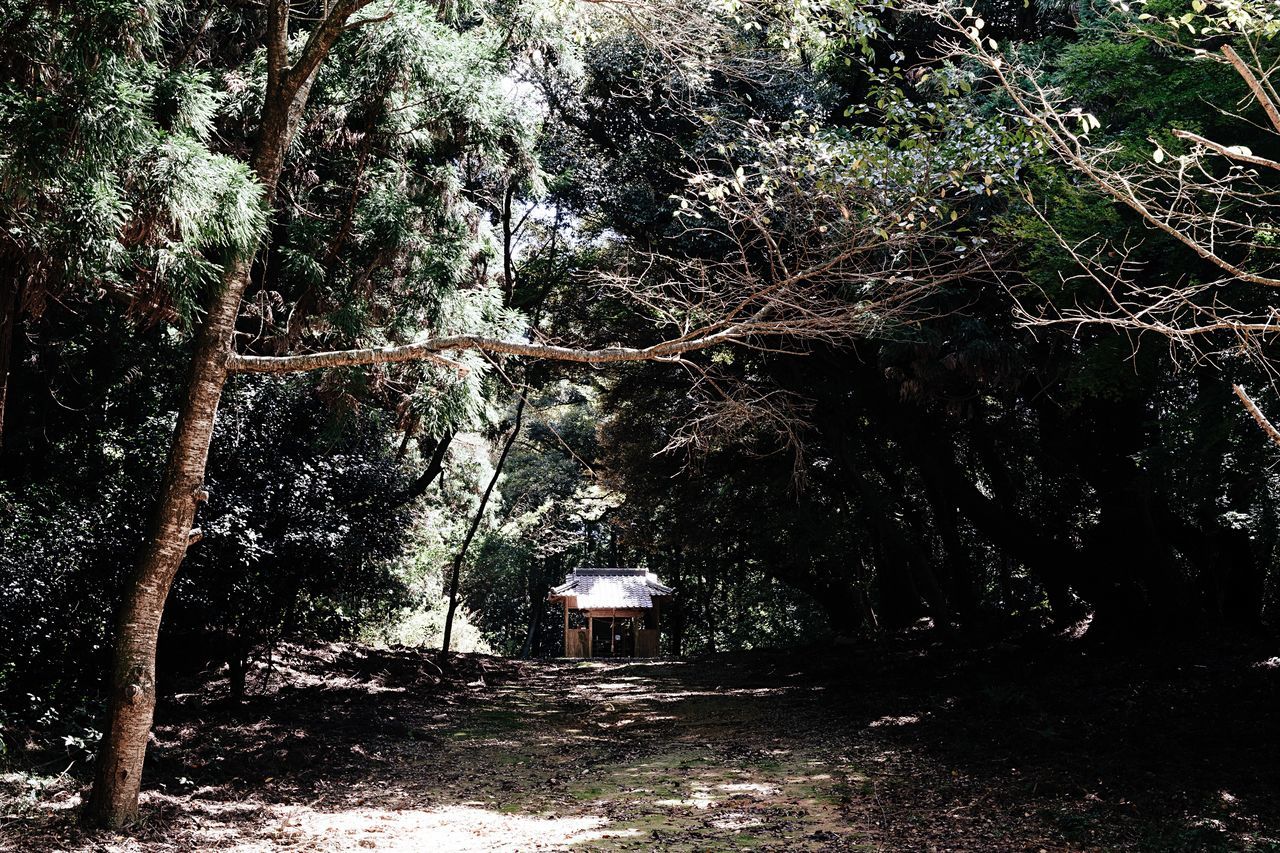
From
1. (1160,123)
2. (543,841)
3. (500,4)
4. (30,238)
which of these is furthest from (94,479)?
(1160,123)

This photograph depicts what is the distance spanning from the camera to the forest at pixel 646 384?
4926 mm

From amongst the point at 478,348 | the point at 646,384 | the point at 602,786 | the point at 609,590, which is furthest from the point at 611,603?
the point at 478,348

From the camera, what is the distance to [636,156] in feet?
36.8

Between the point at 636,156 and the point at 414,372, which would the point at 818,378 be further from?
the point at 414,372

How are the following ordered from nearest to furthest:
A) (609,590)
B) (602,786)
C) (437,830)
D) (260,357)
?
(260,357) → (437,830) → (602,786) → (609,590)

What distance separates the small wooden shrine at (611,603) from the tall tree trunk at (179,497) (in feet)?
66.3

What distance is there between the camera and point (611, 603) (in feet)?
82.1

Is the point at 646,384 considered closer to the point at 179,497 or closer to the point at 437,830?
the point at 437,830

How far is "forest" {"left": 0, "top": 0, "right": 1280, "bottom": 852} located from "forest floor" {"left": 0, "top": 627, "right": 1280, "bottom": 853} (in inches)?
2.3

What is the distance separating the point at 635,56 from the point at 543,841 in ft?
28.9

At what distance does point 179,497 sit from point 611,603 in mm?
20428

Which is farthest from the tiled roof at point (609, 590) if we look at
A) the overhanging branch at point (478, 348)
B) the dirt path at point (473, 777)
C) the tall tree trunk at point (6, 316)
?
the overhanging branch at point (478, 348)

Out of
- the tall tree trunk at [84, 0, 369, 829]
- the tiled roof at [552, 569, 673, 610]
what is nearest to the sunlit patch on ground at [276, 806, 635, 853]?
the tall tree trunk at [84, 0, 369, 829]

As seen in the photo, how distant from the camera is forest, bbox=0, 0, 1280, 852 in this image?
4926 millimetres
